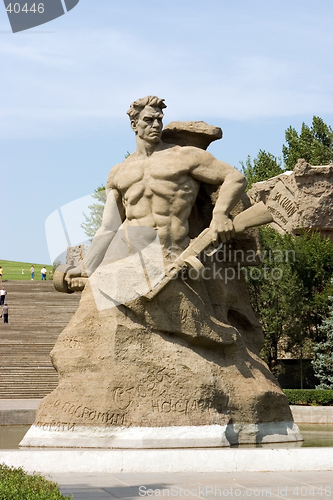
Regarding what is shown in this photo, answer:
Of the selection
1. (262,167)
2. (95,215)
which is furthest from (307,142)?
(95,215)

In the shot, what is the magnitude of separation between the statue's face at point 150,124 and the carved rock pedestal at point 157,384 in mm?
1787

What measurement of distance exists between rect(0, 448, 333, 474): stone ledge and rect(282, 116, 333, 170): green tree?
3264 centimetres

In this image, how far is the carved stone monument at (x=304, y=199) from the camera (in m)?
23.6

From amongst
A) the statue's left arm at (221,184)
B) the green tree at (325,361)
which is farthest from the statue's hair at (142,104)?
the green tree at (325,361)

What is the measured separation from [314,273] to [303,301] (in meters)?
0.93

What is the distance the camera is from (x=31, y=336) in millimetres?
21547

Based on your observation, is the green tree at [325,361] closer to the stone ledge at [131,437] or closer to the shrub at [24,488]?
the stone ledge at [131,437]

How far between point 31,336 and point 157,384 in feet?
44.5

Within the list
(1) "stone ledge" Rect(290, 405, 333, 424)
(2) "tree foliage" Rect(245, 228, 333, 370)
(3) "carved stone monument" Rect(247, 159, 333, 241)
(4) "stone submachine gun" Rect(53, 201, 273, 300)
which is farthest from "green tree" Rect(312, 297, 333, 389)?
(4) "stone submachine gun" Rect(53, 201, 273, 300)

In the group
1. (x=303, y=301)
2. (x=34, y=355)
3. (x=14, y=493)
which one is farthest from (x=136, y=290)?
(x=303, y=301)

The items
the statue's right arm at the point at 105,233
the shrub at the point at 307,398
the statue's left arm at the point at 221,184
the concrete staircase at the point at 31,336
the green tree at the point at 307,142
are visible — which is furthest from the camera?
the green tree at the point at 307,142

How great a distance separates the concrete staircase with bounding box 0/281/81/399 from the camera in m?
17.1

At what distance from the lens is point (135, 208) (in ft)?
29.9

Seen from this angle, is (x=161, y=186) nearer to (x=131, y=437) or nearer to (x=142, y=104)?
(x=142, y=104)
